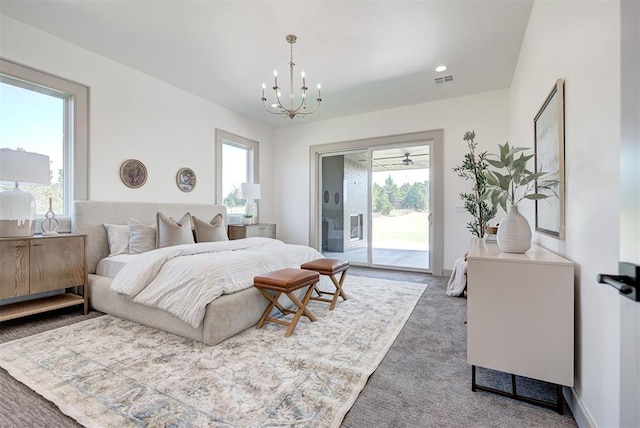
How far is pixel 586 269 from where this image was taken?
141 cm

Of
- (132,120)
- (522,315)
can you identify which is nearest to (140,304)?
(132,120)

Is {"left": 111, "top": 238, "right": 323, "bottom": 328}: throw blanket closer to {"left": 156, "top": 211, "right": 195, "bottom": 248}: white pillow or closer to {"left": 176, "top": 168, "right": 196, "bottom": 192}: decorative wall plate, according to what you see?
{"left": 156, "top": 211, "right": 195, "bottom": 248}: white pillow

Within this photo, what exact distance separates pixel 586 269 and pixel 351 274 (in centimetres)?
361

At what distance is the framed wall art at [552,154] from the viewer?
5.83 ft

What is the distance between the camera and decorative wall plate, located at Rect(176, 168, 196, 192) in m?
4.42

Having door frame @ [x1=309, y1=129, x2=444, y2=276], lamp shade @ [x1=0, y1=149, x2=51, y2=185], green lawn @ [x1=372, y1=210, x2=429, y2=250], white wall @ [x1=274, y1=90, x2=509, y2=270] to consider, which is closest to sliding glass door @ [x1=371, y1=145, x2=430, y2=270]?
green lawn @ [x1=372, y1=210, x2=429, y2=250]

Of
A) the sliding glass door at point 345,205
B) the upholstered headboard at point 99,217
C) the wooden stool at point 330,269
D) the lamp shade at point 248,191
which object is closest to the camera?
the wooden stool at point 330,269

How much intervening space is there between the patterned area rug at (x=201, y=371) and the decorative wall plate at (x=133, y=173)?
6.00ft

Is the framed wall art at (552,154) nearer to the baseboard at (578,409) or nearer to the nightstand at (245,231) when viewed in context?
the baseboard at (578,409)

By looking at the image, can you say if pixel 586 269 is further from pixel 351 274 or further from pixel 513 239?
pixel 351 274

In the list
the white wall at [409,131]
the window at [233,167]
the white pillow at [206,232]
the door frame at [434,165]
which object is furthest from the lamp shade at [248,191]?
the door frame at [434,165]

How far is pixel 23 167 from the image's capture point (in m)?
2.54

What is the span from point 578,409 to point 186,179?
4.82 meters

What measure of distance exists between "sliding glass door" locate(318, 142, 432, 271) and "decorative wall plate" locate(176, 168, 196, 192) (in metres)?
2.47
